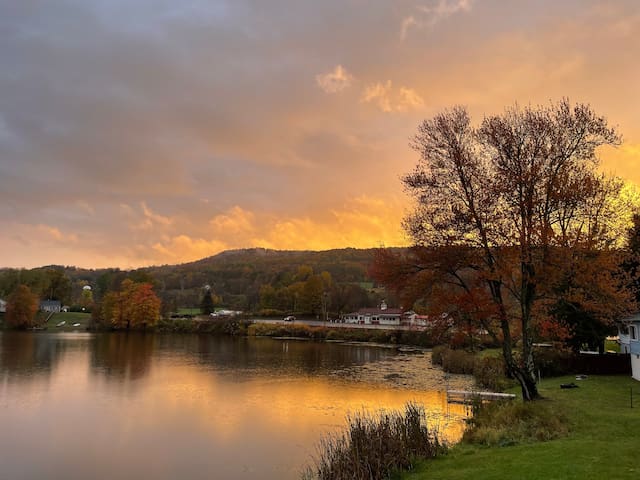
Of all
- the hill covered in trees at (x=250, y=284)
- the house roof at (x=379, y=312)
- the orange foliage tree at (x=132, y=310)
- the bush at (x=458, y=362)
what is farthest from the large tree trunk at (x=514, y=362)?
the orange foliage tree at (x=132, y=310)

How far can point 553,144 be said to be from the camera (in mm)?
19453

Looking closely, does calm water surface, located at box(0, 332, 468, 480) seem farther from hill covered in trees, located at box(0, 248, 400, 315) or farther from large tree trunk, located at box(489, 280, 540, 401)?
hill covered in trees, located at box(0, 248, 400, 315)

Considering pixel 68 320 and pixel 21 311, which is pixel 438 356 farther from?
pixel 68 320

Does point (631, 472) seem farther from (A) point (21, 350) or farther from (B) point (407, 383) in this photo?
(A) point (21, 350)

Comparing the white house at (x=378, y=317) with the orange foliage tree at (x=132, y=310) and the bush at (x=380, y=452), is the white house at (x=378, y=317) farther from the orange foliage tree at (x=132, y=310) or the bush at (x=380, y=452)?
the bush at (x=380, y=452)

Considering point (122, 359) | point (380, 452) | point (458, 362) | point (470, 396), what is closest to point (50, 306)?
point (122, 359)

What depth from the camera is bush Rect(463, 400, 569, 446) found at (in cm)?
1423

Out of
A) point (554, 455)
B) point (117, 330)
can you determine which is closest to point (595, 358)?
point (554, 455)

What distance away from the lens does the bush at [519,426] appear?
14234 millimetres

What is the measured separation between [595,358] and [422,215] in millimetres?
18159

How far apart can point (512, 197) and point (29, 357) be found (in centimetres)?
4725

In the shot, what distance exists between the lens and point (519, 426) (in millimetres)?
15125

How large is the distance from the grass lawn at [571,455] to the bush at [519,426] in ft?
1.33

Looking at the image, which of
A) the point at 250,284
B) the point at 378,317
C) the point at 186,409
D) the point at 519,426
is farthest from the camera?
the point at 250,284
